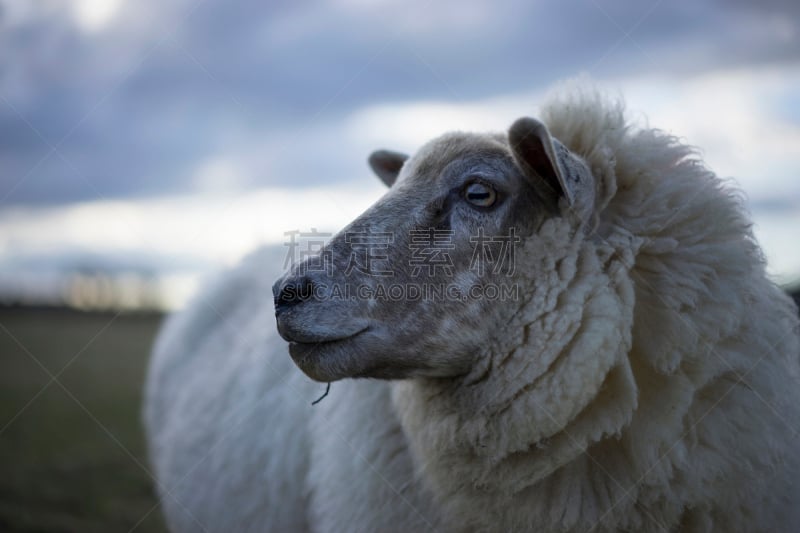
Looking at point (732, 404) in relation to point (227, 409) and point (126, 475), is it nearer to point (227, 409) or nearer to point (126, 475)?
point (227, 409)

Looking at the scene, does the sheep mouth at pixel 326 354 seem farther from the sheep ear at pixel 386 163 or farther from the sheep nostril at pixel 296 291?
the sheep ear at pixel 386 163

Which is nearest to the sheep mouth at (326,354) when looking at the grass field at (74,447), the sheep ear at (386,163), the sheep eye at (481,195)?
the sheep eye at (481,195)

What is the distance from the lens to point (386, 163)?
3.50 m

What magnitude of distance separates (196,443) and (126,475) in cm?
386

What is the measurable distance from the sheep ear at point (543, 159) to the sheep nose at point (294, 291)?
943 mm

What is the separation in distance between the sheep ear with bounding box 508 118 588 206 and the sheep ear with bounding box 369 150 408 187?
0.99m

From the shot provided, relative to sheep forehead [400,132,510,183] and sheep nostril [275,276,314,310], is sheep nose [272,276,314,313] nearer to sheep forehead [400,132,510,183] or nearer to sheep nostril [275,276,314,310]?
sheep nostril [275,276,314,310]

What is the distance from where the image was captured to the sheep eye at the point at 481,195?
2.51m

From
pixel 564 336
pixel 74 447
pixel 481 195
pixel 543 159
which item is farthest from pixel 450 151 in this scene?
pixel 74 447

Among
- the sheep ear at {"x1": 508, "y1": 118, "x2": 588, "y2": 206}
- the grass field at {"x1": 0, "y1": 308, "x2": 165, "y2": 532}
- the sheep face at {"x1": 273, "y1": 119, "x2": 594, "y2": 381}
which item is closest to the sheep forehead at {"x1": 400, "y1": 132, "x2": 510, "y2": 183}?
the sheep face at {"x1": 273, "y1": 119, "x2": 594, "y2": 381}

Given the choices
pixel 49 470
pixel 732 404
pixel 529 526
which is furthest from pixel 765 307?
pixel 49 470

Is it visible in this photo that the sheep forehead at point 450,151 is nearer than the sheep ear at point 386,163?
Yes

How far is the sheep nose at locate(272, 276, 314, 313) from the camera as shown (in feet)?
7.39

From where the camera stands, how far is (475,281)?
241cm
